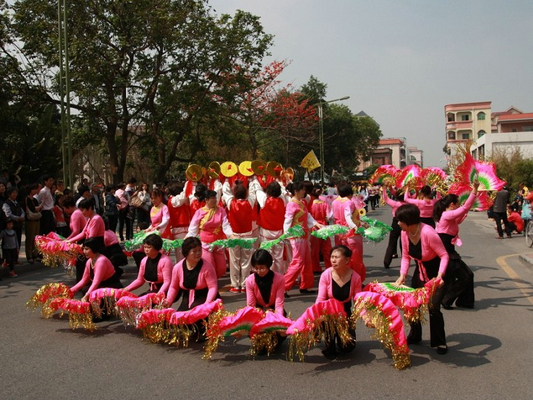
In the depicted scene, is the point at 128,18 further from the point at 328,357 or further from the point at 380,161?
the point at 380,161

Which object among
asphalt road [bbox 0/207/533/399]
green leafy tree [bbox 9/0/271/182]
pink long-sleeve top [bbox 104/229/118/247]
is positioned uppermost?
green leafy tree [bbox 9/0/271/182]

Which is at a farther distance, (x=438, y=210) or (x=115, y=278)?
(x=438, y=210)

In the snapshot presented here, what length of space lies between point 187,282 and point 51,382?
1724 millimetres

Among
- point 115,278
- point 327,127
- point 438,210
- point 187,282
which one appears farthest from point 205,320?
point 327,127

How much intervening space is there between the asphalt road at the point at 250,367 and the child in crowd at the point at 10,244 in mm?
3711

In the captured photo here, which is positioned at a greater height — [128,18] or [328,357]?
[128,18]

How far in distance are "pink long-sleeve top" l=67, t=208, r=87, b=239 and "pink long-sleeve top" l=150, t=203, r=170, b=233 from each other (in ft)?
3.50

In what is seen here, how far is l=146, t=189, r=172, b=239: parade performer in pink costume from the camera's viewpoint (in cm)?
862

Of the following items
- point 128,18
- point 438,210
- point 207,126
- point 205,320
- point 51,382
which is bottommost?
point 51,382

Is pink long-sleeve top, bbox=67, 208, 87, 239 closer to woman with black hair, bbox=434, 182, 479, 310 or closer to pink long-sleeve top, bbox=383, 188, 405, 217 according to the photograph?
pink long-sleeve top, bbox=383, 188, 405, 217

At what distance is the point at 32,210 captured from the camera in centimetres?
1172

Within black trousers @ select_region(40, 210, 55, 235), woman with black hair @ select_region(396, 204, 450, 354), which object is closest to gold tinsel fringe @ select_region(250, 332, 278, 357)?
woman with black hair @ select_region(396, 204, 450, 354)

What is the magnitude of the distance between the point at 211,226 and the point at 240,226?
57cm

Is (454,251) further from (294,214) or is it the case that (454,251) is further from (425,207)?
(294,214)
